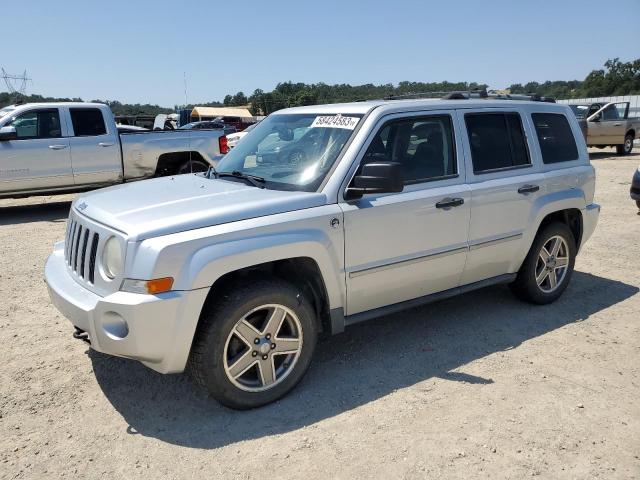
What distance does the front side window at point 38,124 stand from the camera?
962cm

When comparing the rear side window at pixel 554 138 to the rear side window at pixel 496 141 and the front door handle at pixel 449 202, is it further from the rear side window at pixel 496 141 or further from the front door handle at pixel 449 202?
the front door handle at pixel 449 202

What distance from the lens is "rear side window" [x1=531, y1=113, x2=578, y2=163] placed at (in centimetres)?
492

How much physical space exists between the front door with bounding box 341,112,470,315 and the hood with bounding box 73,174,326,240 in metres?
0.44

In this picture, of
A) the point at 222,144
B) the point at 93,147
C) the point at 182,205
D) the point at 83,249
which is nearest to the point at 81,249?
the point at 83,249

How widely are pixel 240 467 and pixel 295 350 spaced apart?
0.86m

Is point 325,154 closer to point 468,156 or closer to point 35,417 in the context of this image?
point 468,156

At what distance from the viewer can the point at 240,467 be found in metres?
2.88

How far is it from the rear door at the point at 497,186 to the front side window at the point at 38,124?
26.6 feet

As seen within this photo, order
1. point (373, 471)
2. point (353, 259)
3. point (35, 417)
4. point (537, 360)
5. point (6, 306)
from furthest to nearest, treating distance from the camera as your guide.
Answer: point (6, 306) < point (537, 360) < point (353, 259) < point (35, 417) < point (373, 471)

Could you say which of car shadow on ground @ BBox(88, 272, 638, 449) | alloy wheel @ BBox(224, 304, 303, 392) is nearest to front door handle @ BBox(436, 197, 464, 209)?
car shadow on ground @ BBox(88, 272, 638, 449)

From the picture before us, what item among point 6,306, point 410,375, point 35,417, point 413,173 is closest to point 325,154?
point 413,173

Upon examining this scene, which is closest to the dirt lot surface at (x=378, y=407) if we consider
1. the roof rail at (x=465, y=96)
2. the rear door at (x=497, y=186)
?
the rear door at (x=497, y=186)

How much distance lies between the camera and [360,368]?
396 cm

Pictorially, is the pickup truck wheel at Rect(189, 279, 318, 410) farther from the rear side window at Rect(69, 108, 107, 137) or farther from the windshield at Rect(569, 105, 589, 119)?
the windshield at Rect(569, 105, 589, 119)
